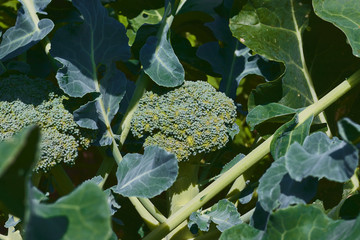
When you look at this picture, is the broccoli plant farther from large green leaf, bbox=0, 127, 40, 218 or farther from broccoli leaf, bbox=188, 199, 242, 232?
large green leaf, bbox=0, 127, 40, 218

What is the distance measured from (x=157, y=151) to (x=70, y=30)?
346 millimetres

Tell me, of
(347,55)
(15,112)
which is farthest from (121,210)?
(347,55)

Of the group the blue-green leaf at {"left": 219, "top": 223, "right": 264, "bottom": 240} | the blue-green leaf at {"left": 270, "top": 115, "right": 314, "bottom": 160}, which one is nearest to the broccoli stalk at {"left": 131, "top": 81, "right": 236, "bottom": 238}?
the blue-green leaf at {"left": 270, "top": 115, "right": 314, "bottom": 160}

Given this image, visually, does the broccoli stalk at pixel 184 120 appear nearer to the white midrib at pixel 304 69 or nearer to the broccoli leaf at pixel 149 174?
the broccoli leaf at pixel 149 174

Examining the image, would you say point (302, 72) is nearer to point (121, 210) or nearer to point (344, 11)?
point (344, 11)

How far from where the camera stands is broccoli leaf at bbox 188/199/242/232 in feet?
2.97

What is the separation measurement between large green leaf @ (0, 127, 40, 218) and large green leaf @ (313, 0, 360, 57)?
75 centimetres

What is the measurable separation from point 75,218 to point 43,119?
0.40 metres

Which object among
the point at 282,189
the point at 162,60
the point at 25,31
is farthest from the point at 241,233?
the point at 25,31

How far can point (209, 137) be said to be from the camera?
3.22 ft

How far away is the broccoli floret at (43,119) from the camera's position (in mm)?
914

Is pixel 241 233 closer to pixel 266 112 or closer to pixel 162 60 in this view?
pixel 266 112

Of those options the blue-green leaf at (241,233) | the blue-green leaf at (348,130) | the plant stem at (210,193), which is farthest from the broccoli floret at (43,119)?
the blue-green leaf at (348,130)

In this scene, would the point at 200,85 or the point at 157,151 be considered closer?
the point at 157,151
